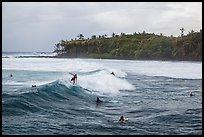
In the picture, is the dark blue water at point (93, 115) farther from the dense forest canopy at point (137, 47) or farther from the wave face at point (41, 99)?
A: the dense forest canopy at point (137, 47)

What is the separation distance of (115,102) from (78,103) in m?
1.82

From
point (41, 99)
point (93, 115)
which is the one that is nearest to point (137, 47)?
point (41, 99)

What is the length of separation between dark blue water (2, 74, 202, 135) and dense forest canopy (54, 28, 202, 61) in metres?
53.6

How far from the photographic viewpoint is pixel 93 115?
1271 centimetres

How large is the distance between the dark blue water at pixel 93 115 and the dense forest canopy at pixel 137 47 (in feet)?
176

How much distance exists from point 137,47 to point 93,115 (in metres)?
81.2

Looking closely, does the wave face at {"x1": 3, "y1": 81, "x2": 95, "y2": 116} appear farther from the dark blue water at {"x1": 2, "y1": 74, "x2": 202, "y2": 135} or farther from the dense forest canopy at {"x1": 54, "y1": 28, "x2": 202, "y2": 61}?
the dense forest canopy at {"x1": 54, "y1": 28, "x2": 202, "y2": 61}

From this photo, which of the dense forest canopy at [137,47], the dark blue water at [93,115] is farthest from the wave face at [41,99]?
the dense forest canopy at [137,47]

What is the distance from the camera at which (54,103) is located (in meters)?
16.0

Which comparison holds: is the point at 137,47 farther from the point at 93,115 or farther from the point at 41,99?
the point at 93,115

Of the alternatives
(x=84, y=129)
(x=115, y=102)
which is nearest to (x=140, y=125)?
(x=84, y=129)

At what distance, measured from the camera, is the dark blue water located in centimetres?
1018

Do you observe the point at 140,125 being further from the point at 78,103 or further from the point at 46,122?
the point at 78,103

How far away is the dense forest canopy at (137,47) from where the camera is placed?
7162 centimetres
